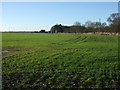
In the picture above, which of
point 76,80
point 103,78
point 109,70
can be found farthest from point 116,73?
point 76,80

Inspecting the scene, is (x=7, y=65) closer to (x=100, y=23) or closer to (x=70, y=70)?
(x=70, y=70)

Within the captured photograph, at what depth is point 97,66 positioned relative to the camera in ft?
28.0

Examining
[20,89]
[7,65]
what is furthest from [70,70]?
[7,65]

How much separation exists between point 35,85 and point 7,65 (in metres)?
3.63

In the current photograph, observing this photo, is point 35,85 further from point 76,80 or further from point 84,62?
point 84,62

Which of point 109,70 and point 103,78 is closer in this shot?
point 103,78

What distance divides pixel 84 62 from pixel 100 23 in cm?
6640

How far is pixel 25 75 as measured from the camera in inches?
289

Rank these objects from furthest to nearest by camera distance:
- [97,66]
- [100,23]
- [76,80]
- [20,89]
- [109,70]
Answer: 1. [100,23]
2. [97,66]
3. [109,70]
4. [76,80]
5. [20,89]

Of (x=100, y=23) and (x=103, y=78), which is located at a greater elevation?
(x=100, y=23)

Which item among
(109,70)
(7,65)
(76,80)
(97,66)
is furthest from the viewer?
(7,65)

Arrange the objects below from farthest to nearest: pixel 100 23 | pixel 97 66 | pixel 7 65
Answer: pixel 100 23 < pixel 7 65 < pixel 97 66

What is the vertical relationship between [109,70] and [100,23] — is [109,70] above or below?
below

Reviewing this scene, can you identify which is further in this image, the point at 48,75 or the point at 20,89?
the point at 48,75
